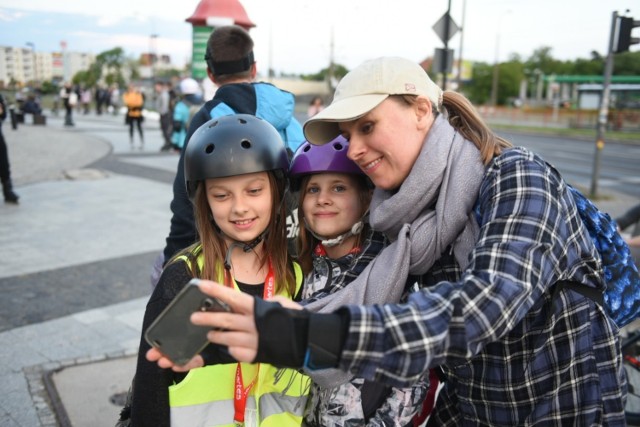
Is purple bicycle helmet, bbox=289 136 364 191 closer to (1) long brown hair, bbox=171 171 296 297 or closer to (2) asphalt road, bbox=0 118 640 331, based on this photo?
(1) long brown hair, bbox=171 171 296 297

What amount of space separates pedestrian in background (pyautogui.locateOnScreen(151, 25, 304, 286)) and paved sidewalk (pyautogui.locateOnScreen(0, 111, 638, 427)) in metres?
1.25

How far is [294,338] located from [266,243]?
45.3 inches

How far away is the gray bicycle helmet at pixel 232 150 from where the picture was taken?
2.16 meters

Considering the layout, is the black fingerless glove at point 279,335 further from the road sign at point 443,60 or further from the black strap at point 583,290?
the road sign at point 443,60

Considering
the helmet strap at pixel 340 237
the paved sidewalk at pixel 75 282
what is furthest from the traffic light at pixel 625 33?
the helmet strap at pixel 340 237

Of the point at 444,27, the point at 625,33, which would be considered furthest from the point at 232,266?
the point at 444,27

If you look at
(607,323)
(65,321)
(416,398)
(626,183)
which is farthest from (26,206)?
(626,183)

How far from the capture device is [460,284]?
132cm

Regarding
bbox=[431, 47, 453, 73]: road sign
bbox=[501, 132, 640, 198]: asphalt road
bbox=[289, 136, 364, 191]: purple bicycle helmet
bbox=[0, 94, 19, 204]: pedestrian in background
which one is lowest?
bbox=[501, 132, 640, 198]: asphalt road

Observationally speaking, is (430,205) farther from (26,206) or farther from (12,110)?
(12,110)

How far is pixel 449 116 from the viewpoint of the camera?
6.17 ft

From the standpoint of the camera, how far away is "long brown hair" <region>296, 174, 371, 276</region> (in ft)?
7.88

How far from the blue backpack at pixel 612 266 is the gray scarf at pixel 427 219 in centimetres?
39

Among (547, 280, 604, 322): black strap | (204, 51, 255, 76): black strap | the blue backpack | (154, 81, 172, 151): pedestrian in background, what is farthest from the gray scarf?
(154, 81, 172, 151): pedestrian in background
